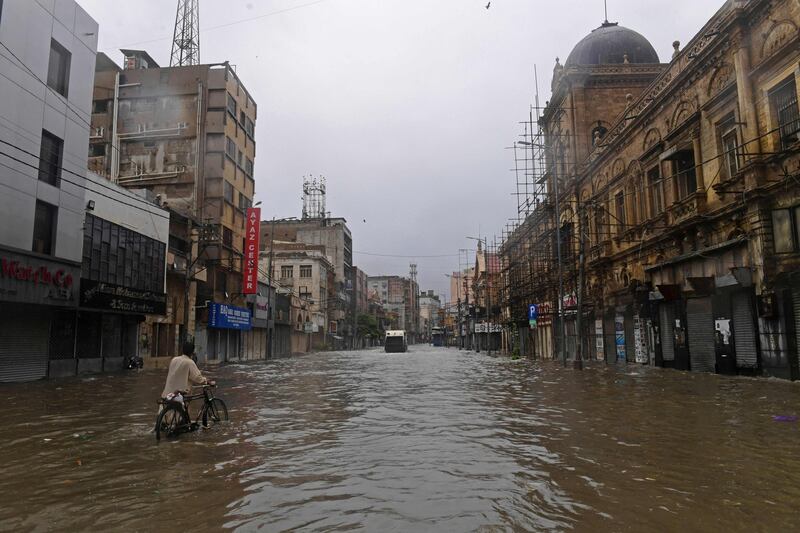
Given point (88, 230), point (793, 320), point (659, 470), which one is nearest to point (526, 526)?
point (659, 470)

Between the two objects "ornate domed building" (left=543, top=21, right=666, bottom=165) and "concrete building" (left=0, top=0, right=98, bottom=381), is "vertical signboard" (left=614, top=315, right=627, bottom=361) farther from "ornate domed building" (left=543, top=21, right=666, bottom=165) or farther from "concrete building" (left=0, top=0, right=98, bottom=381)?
"concrete building" (left=0, top=0, right=98, bottom=381)

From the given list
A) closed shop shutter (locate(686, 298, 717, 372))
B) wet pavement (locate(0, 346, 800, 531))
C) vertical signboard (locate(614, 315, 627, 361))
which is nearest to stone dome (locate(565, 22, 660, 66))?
vertical signboard (locate(614, 315, 627, 361))

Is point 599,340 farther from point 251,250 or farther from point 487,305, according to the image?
point 487,305

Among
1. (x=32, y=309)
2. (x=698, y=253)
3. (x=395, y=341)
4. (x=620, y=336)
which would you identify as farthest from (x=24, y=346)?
(x=395, y=341)

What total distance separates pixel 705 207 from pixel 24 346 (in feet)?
89.9

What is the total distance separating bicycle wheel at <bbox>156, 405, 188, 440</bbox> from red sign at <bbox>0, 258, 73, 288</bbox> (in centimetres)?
1469

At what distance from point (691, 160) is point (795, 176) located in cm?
770

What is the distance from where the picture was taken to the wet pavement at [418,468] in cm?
492

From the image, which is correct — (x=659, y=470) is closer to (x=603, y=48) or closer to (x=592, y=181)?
(x=592, y=181)

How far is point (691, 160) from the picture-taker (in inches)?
947

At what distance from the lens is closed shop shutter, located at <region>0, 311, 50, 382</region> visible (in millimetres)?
21094

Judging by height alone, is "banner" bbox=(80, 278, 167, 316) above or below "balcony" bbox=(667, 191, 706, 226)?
below

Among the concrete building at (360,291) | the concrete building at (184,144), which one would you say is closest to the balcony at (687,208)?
the concrete building at (184,144)

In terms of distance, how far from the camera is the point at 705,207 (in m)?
22.0
